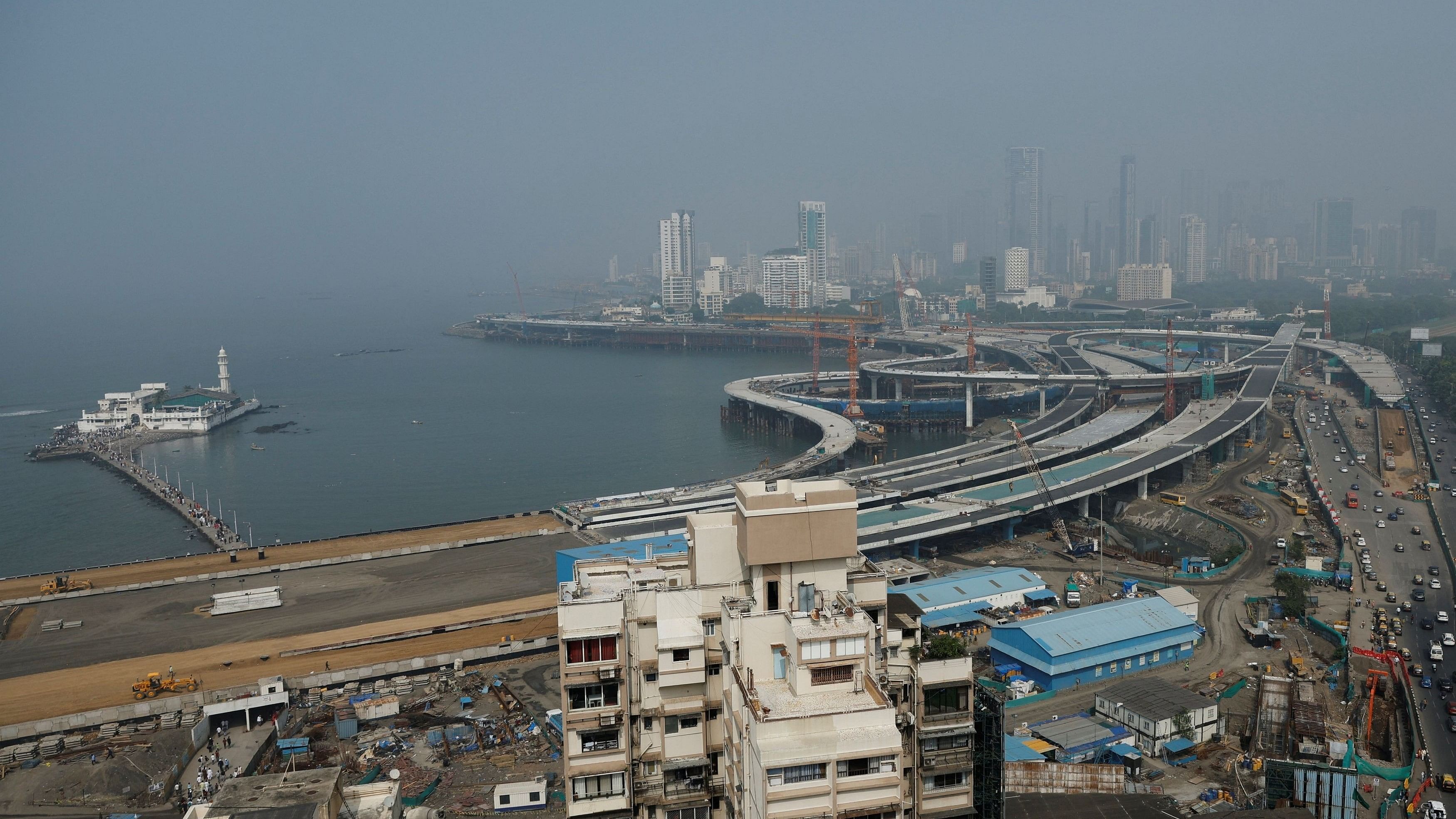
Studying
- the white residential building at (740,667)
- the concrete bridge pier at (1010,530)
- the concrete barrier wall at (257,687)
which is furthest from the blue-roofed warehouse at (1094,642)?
the white residential building at (740,667)

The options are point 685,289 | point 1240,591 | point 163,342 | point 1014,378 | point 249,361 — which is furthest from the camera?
point 685,289

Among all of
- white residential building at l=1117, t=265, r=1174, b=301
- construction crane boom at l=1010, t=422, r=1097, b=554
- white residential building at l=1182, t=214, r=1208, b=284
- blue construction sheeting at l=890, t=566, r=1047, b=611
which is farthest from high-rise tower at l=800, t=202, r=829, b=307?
blue construction sheeting at l=890, t=566, r=1047, b=611

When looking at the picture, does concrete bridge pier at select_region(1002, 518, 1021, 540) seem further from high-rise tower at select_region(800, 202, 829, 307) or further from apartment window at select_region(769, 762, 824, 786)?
high-rise tower at select_region(800, 202, 829, 307)

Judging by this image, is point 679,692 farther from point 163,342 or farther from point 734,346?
point 163,342

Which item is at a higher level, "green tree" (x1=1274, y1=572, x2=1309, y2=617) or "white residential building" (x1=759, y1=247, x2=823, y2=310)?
"white residential building" (x1=759, y1=247, x2=823, y2=310)

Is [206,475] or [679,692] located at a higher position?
[679,692]

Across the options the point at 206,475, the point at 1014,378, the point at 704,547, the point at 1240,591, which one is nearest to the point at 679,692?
the point at 704,547
